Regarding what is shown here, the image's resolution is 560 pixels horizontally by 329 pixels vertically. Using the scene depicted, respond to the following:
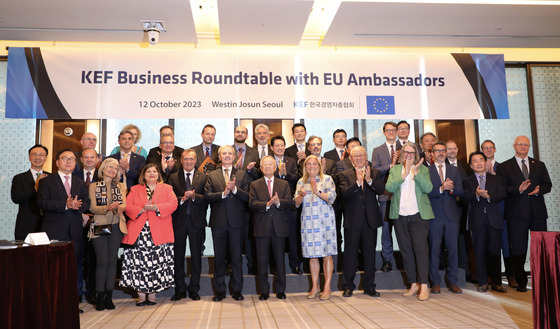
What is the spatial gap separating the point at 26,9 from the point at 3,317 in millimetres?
4188

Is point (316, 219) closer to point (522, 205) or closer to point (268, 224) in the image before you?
A: point (268, 224)

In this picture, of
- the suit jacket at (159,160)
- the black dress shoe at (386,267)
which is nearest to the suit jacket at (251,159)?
the suit jacket at (159,160)

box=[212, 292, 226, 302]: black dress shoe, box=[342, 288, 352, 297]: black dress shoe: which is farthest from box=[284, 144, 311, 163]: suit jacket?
box=[212, 292, 226, 302]: black dress shoe

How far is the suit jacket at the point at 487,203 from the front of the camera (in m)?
5.37

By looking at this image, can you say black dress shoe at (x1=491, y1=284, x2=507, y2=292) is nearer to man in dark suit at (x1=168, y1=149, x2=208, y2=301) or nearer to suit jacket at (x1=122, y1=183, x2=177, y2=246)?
man in dark suit at (x1=168, y1=149, x2=208, y2=301)

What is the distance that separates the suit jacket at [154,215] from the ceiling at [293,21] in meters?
2.20

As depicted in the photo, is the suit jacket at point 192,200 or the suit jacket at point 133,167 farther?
the suit jacket at point 133,167

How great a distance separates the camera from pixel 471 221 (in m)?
5.46

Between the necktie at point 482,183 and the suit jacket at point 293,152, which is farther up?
the suit jacket at point 293,152

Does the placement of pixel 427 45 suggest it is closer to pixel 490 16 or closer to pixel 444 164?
pixel 490 16

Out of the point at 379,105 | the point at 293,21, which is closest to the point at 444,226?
the point at 379,105

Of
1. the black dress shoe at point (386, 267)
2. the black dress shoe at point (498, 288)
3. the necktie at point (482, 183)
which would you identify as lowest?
the black dress shoe at point (498, 288)

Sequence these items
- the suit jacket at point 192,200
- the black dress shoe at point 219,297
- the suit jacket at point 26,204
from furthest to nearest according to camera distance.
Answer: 1. the suit jacket at point 192,200
2. the black dress shoe at point 219,297
3. the suit jacket at point 26,204

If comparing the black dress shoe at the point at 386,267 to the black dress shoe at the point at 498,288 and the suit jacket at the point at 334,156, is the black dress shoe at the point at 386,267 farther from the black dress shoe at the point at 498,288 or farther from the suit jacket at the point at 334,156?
the suit jacket at the point at 334,156
